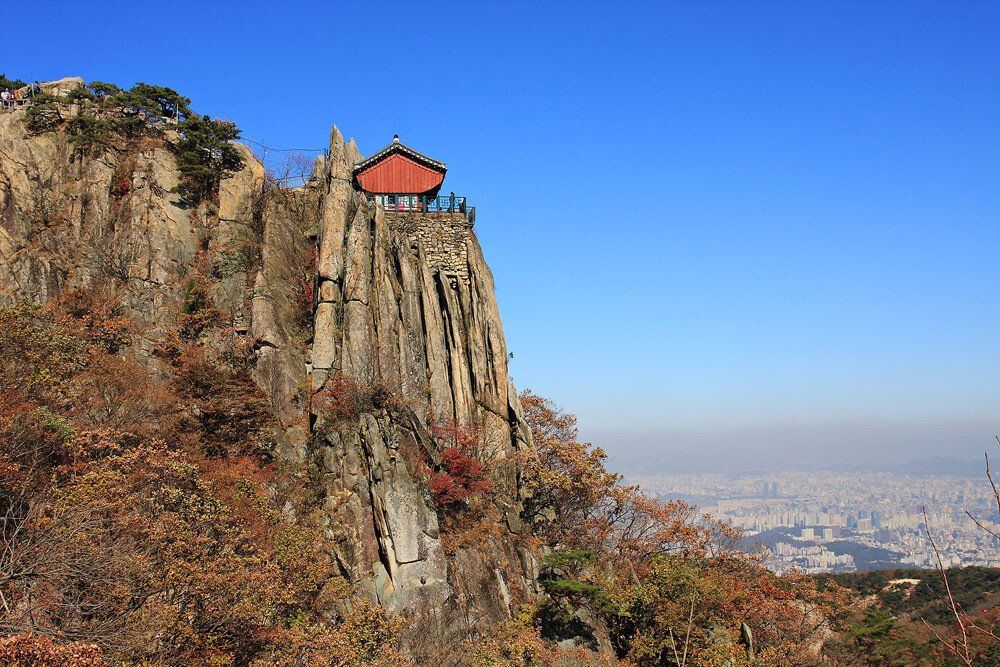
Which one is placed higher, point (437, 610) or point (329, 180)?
point (329, 180)

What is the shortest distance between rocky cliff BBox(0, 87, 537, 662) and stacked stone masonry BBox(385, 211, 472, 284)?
0.10 metres

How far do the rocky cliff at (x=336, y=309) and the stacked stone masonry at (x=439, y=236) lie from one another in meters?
0.10

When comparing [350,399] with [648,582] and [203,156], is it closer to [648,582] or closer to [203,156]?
[648,582]

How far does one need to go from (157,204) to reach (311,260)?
7.44m

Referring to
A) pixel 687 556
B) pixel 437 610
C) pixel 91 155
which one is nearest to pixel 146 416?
pixel 437 610

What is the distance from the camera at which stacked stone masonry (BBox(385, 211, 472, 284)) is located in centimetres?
3499

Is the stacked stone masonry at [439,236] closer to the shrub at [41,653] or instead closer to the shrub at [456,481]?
the shrub at [456,481]

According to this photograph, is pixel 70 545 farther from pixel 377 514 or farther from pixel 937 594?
pixel 937 594

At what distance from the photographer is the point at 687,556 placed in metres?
32.1

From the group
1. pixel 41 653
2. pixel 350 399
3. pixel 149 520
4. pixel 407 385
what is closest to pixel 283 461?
pixel 350 399

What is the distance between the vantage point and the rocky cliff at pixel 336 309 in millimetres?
25375

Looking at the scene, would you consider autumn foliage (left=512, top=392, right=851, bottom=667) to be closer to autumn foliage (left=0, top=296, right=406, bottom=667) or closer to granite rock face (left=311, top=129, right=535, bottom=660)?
granite rock face (left=311, top=129, right=535, bottom=660)

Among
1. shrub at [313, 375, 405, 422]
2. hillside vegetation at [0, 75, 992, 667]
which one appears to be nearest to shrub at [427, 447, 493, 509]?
hillside vegetation at [0, 75, 992, 667]

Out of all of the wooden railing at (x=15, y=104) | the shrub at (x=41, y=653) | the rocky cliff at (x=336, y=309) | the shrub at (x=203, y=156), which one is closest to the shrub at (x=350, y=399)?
the rocky cliff at (x=336, y=309)
